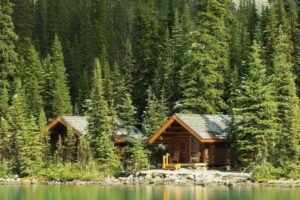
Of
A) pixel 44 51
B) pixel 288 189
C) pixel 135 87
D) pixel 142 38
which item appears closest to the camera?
pixel 288 189

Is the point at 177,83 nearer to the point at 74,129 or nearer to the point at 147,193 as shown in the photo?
the point at 74,129

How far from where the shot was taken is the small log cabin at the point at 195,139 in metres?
48.4

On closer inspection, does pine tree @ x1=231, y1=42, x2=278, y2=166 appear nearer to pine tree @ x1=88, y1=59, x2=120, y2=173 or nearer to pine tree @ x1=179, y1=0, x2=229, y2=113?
pine tree @ x1=179, y1=0, x2=229, y2=113

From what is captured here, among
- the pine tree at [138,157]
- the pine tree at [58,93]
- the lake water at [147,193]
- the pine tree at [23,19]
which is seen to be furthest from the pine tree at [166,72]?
the pine tree at [23,19]

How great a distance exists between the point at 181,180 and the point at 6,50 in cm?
3246

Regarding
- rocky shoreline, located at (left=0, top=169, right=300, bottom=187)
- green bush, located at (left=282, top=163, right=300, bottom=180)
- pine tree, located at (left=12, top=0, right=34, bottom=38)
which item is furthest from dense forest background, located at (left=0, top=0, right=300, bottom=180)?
rocky shoreline, located at (left=0, top=169, right=300, bottom=187)

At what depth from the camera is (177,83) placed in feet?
199

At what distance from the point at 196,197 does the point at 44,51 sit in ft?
204

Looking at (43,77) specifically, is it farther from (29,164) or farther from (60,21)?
(60,21)

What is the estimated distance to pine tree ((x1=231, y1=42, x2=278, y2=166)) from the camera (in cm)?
4519

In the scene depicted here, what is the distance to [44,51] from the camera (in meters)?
91.8

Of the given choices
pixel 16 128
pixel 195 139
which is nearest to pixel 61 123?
pixel 16 128

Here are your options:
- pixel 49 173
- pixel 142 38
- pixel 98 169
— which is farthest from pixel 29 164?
pixel 142 38

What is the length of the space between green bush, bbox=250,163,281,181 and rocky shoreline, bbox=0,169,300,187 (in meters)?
0.47
